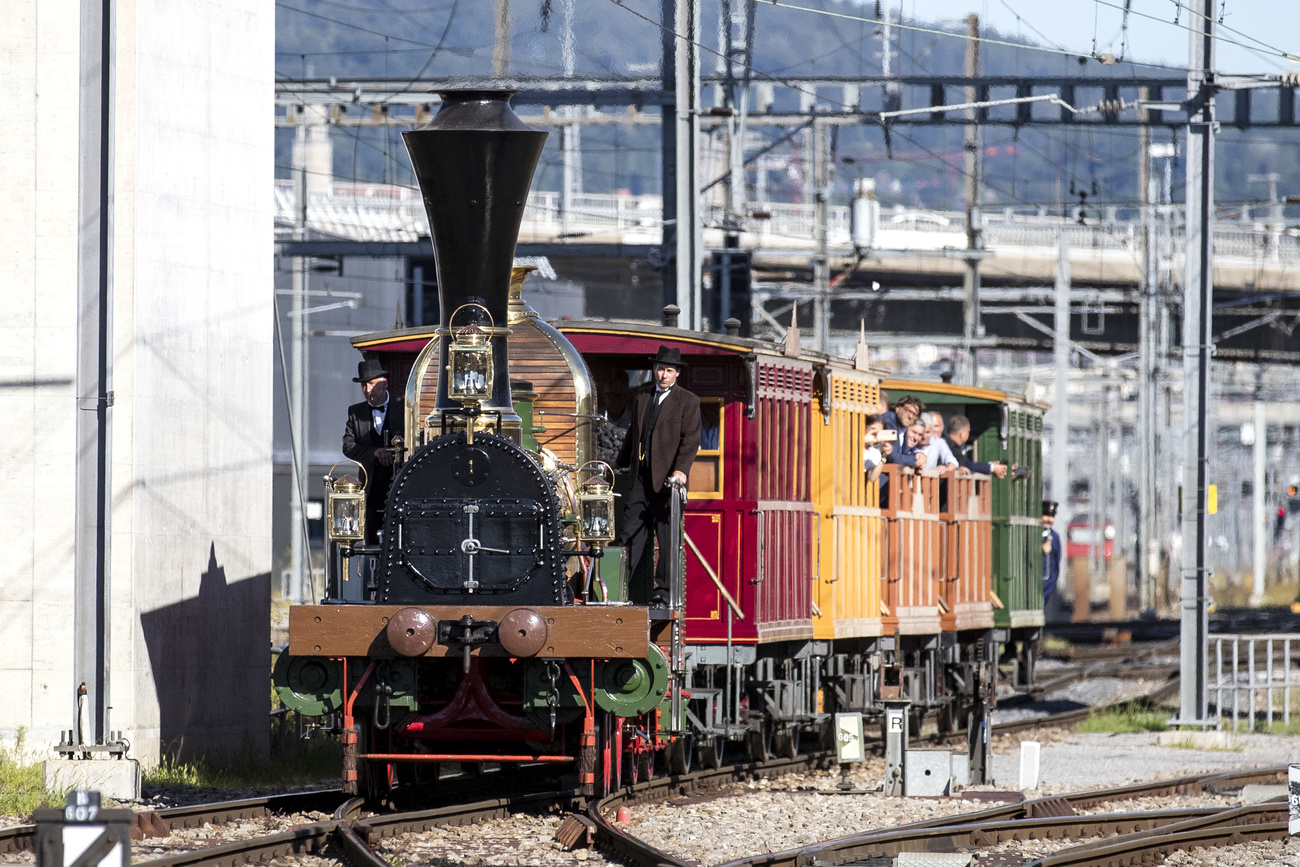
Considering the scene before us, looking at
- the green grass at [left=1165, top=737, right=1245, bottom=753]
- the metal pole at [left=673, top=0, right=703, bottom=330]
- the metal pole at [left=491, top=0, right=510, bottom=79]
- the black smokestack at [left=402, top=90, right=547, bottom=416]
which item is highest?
the metal pole at [left=491, top=0, right=510, bottom=79]

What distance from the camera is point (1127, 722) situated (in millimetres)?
20938

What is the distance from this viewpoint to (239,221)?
1465cm

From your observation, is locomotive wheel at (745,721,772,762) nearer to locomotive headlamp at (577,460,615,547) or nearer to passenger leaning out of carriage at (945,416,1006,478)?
locomotive headlamp at (577,460,615,547)

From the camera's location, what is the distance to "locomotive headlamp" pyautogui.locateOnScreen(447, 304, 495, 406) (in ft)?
36.2

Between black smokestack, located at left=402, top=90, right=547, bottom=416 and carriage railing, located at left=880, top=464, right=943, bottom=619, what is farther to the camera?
carriage railing, located at left=880, top=464, right=943, bottom=619

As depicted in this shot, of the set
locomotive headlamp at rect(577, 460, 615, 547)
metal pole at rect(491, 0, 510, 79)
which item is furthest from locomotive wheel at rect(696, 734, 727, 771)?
metal pole at rect(491, 0, 510, 79)

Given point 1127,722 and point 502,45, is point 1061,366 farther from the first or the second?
point 502,45

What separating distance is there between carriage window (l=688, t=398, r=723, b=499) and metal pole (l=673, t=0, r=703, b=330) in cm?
481

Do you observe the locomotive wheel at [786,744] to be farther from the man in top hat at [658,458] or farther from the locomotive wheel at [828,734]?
the man in top hat at [658,458]

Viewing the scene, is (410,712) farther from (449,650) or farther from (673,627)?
(673,627)

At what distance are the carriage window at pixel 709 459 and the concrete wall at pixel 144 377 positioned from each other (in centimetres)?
329

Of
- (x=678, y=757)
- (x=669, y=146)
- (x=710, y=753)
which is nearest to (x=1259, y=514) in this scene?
(x=669, y=146)

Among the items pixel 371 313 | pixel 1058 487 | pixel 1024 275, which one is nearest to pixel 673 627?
pixel 1058 487

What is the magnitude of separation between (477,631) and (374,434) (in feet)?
8.38
